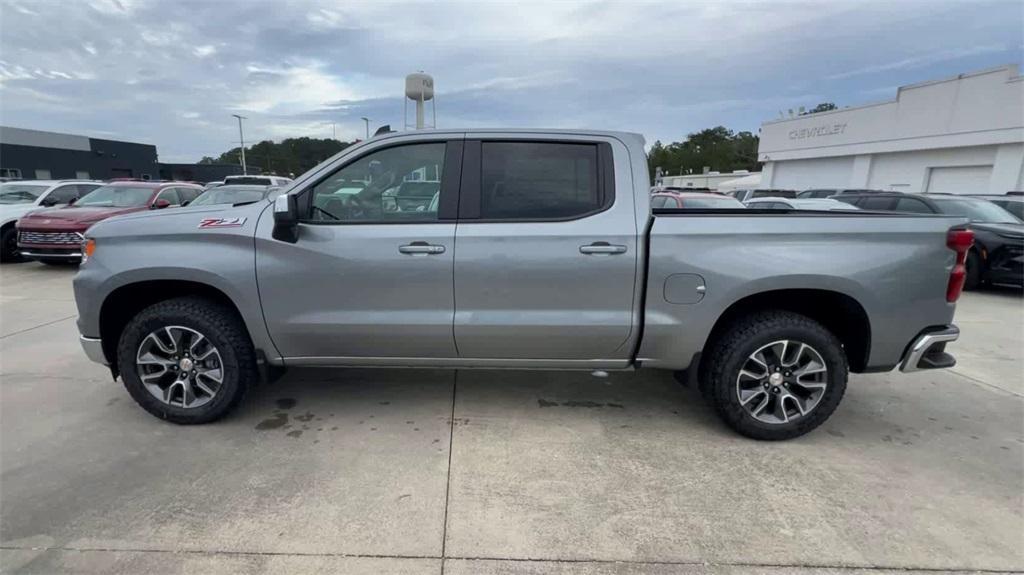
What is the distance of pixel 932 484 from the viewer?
2.90 metres

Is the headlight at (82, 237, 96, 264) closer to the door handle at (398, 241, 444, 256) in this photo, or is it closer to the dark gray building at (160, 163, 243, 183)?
the door handle at (398, 241, 444, 256)

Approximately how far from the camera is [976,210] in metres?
9.21

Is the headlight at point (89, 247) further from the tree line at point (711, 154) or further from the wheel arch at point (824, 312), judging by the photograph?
the tree line at point (711, 154)

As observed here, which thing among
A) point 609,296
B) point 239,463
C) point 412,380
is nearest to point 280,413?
point 239,463

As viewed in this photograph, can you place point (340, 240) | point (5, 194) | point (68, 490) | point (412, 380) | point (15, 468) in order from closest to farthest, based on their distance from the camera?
point (68, 490)
point (15, 468)
point (340, 240)
point (412, 380)
point (5, 194)

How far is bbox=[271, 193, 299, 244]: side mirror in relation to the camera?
9.74 feet

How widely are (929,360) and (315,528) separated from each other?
3623 millimetres

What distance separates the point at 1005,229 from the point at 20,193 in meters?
18.9

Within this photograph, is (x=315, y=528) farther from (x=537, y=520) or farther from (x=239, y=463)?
(x=537, y=520)

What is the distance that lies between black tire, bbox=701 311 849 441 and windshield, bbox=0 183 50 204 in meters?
13.8

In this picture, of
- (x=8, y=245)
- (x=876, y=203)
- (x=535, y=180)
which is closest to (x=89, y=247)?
(x=535, y=180)

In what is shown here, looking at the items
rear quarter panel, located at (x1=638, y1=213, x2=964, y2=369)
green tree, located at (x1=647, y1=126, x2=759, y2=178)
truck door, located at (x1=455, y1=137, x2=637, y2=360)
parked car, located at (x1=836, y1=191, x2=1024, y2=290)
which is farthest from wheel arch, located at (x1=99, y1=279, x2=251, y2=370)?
green tree, located at (x1=647, y1=126, x2=759, y2=178)

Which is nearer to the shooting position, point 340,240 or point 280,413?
point 340,240

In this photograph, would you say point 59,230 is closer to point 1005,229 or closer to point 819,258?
point 819,258
